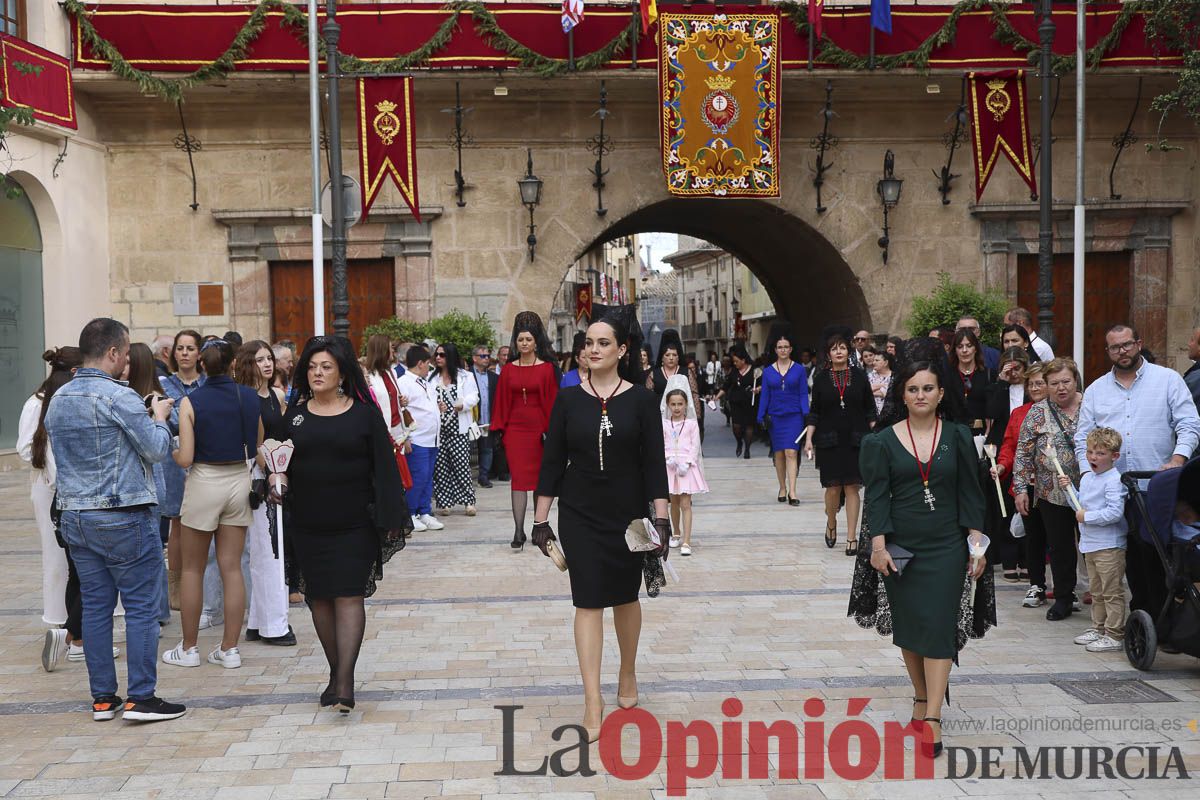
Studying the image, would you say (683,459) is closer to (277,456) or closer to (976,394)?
(976,394)

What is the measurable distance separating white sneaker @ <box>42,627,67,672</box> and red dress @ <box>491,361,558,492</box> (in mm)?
4297

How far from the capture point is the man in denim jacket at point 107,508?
17.8ft

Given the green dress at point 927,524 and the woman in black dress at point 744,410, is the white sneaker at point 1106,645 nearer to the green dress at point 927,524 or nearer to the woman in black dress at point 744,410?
the green dress at point 927,524

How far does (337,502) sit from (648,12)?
12603 mm

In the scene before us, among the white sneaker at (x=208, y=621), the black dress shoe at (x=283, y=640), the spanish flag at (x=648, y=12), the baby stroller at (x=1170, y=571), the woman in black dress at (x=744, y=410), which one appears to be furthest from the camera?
the woman in black dress at (x=744, y=410)

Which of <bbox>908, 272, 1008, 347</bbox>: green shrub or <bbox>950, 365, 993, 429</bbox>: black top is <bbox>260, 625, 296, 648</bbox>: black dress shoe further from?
<bbox>908, 272, 1008, 347</bbox>: green shrub

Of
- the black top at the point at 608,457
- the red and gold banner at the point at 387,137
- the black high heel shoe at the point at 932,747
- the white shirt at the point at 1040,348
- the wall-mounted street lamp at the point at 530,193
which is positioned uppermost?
the red and gold banner at the point at 387,137

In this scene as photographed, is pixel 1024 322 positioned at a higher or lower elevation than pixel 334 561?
higher

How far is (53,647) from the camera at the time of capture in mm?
6383

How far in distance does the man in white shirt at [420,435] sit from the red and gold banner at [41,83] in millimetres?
6763

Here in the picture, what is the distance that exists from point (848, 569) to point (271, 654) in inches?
176

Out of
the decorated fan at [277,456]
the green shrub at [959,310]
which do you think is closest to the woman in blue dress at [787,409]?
the green shrub at [959,310]

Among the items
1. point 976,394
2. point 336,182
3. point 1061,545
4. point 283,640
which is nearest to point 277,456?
point 283,640

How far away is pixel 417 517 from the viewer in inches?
456
